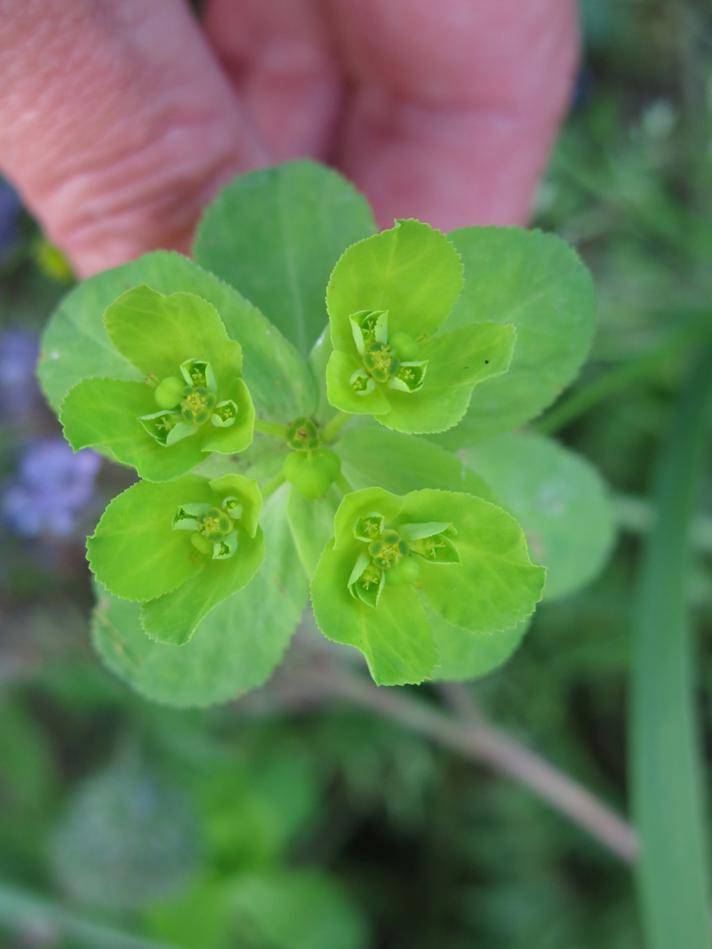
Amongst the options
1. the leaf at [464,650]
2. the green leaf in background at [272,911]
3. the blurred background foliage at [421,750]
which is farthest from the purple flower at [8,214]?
the green leaf in background at [272,911]

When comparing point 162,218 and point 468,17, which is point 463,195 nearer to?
point 468,17

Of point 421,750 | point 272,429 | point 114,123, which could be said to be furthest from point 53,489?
point 421,750

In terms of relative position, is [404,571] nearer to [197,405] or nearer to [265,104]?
[197,405]

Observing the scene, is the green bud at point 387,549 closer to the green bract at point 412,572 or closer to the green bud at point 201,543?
the green bract at point 412,572

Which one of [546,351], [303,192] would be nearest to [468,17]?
[303,192]

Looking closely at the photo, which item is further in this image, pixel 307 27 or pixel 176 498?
pixel 307 27

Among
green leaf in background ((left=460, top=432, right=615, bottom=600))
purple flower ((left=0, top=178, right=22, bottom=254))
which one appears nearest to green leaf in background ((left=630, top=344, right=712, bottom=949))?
green leaf in background ((left=460, top=432, right=615, bottom=600))
